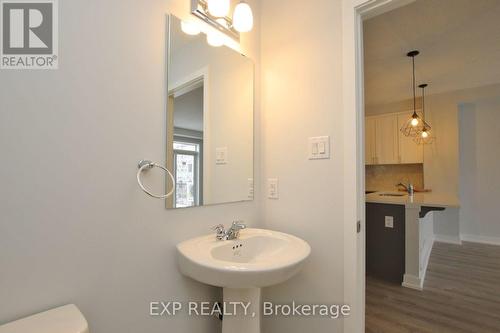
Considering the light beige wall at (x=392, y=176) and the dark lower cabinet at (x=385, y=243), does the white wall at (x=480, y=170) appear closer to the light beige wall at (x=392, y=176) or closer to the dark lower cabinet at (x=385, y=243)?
the light beige wall at (x=392, y=176)

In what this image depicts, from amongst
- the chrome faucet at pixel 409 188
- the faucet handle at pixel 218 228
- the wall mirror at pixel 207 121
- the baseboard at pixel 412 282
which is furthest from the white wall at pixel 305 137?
the chrome faucet at pixel 409 188

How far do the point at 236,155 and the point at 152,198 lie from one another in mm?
580

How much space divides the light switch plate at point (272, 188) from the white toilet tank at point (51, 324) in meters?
1.07

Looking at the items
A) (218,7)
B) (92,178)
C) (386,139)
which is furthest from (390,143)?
(92,178)

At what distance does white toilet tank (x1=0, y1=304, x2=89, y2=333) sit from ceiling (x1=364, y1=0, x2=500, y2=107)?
262cm

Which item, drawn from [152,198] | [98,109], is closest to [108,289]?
[152,198]

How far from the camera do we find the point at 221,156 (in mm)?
1374

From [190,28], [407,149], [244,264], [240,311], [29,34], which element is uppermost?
[190,28]

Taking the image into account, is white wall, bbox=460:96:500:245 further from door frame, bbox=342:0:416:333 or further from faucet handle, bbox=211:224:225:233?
faucet handle, bbox=211:224:225:233

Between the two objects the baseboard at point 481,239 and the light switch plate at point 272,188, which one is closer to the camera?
the light switch plate at point 272,188

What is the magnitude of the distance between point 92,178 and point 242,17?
1062 mm

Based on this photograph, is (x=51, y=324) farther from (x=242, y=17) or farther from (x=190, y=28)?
(x=242, y=17)

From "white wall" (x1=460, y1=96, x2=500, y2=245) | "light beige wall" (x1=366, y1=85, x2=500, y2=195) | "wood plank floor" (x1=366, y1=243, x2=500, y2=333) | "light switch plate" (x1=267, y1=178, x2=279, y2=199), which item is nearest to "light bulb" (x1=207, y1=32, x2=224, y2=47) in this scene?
"light switch plate" (x1=267, y1=178, x2=279, y2=199)

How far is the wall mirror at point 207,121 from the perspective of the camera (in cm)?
113
